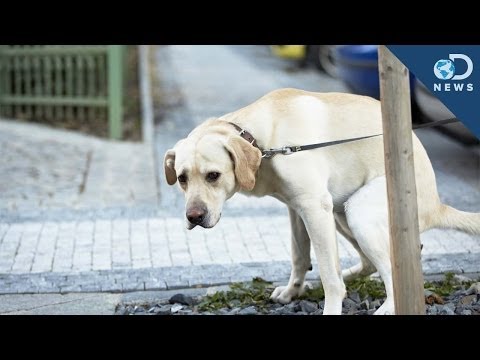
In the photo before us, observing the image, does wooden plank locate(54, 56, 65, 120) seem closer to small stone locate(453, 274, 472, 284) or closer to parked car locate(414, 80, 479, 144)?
parked car locate(414, 80, 479, 144)

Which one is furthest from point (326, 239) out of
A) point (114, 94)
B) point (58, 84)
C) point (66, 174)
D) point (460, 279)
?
point (58, 84)

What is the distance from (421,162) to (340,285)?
0.86 metres

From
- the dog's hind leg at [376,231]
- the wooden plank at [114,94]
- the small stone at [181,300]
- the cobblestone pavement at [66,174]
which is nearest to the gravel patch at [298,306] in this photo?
the small stone at [181,300]

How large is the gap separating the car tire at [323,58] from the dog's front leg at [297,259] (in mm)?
10429

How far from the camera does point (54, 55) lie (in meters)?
12.1

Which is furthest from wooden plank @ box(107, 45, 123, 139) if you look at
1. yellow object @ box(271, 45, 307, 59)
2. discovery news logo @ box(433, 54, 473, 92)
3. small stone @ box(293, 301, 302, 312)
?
discovery news logo @ box(433, 54, 473, 92)

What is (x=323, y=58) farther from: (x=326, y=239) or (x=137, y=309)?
(x=326, y=239)

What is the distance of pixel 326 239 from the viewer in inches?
181

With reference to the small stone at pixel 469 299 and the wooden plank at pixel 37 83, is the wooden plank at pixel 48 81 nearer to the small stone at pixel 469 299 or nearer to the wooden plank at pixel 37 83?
the wooden plank at pixel 37 83

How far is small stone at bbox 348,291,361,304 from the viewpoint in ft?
16.9

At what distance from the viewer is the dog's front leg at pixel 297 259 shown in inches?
204
